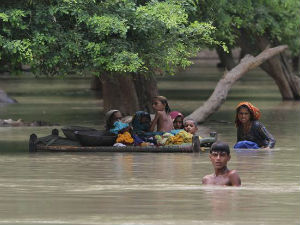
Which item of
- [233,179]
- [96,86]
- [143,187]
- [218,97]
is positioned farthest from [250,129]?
[96,86]

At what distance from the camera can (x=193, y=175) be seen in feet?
55.5

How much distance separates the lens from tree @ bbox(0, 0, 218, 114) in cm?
1948

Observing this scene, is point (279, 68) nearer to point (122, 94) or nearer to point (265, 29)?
point (265, 29)

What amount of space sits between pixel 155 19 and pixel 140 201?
6856mm

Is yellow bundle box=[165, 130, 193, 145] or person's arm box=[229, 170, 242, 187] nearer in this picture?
person's arm box=[229, 170, 242, 187]

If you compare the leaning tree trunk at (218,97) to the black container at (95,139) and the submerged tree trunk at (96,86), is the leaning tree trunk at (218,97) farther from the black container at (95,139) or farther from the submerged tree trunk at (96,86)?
the submerged tree trunk at (96,86)

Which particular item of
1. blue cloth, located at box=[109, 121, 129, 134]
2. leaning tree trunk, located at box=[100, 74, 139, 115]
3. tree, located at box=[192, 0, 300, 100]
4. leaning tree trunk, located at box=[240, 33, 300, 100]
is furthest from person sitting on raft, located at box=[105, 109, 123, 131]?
leaning tree trunk, located at box=[240, 33, 300, 100]

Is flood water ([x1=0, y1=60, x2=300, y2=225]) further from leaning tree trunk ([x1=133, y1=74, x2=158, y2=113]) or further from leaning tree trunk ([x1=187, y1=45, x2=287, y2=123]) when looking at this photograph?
leaning tree trunk ([x1=133, y1=74, x2=158, y2=113])

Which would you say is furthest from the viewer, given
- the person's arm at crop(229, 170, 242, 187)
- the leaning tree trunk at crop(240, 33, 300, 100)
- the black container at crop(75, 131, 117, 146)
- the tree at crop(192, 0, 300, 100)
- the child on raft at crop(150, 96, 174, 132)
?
the leaning tree trunk at crop(240, 33, 300, 100)

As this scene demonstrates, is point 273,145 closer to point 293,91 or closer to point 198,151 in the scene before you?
point 198,151

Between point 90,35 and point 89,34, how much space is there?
30 millimetres

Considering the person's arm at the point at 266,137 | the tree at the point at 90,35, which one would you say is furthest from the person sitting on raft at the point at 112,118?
the person's arm at the point at 266,137

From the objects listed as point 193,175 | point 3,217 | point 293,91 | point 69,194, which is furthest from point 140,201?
point 293,91

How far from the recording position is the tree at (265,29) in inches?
1215
